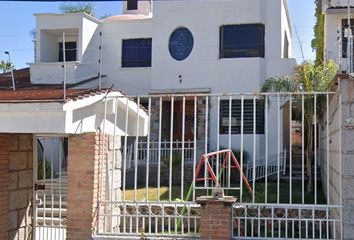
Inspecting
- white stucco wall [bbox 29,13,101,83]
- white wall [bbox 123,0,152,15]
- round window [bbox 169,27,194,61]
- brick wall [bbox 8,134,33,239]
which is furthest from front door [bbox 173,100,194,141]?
brick wall [bbox 8,134,33,239]

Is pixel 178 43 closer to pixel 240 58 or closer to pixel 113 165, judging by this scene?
pixel 240 58

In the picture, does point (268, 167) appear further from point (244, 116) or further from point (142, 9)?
point (142, 9)

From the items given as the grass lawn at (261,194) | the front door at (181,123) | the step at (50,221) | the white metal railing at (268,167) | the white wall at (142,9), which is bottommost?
the grass lawn at (261,194)

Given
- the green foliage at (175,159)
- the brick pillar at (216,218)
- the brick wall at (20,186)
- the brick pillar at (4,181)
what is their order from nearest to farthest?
the brick pillar at (216,218)
the brick pillar at (4,181)
the brick wall at (20,186)
the green foliage at (175,159)

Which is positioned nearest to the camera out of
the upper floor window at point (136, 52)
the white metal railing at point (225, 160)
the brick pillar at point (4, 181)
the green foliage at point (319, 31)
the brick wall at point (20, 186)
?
the brick pillar at point (4, 181)

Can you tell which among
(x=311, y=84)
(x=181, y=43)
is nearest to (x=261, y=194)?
(x=311, y=84)

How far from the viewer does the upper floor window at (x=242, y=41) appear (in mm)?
20312

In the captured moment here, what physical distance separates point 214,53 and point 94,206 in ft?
47.0

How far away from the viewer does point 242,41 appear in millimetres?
20531

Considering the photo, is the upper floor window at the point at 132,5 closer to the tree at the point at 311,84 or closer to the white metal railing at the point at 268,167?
the white metal railing at the point at 268,167

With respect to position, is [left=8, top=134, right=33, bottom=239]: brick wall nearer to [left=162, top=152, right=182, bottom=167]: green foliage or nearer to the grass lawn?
the grass lawn

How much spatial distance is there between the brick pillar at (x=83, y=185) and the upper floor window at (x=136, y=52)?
50.4 ft

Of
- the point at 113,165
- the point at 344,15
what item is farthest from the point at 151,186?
the point at 113,165

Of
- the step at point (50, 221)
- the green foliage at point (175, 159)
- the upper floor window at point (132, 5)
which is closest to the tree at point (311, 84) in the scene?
the green foliage at point (175, 159)
